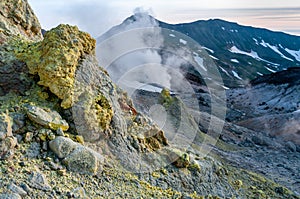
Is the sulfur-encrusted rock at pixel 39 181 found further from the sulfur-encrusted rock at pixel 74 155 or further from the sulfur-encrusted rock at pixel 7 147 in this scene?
the sulfur-encrusted rock at pixel 74 155

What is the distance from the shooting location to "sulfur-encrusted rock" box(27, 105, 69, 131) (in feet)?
29.6

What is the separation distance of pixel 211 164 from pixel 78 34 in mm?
6772

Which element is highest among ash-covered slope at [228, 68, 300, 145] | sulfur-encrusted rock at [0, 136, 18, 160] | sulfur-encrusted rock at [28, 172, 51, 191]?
ash-covered slope at [228, 68, 300, 145]

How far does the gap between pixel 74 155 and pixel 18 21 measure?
6.57m

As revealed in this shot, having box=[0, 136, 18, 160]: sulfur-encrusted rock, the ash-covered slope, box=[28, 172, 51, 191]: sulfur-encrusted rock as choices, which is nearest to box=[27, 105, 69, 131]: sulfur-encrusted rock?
box=[0, 136, 18, 160]: sulfur-encrusted rock

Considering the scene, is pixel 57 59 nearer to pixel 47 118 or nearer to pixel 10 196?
pixel 47 118

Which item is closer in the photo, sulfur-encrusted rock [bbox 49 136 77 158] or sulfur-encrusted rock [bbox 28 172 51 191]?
sulfur-encrusted rock [bbox 28 172 51 191]

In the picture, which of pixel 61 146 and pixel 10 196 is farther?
pixel 61 146

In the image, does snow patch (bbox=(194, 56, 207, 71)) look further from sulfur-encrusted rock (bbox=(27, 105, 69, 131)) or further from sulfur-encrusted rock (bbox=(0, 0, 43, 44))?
sulfur-encrusted rock (bbox=(27, 105, 69, 131))

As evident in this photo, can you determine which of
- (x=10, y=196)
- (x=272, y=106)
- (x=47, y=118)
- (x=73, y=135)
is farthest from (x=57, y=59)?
(x=272, y=106)

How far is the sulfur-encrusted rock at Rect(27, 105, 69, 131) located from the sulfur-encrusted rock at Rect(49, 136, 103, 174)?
1.91 ft

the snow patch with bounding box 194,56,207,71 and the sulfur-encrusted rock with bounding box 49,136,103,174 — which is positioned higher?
the snow patch with bounding box 194,56,207,71

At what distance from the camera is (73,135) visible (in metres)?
9.62

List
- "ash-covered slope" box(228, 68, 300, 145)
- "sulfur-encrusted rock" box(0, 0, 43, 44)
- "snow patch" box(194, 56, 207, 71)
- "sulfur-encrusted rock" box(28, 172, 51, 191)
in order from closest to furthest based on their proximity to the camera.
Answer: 1. "sulfur-encrusted rock" box(28, 172, 51, 191)
2. "sulfur-encrusted rock" box(0, 0, 43, 44)
3. "ash-covered slope" box(228, 68, 300, 145)
4. "snow patch" box(194, 56, 207, 71)
